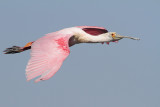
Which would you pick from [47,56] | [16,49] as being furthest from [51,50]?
[16,49]

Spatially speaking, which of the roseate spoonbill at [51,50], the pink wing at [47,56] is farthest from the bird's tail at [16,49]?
the pink wing at [47,56]

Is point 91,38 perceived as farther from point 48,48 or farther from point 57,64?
point 57,64

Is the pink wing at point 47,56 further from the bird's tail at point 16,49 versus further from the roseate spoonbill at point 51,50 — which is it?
the bird's tail at point 16,49

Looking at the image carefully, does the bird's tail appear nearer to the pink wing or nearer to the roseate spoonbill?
the roseate spoonbill

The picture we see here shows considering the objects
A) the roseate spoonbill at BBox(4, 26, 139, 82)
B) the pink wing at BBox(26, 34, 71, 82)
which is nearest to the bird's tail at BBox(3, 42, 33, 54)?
the roseate spoonbill at BBox(4, 26, 139, 82)

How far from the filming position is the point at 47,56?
25.0 ft

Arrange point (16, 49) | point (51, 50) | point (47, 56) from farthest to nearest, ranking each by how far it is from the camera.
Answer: point (16, 49), point (51, 50), point (47, 56)

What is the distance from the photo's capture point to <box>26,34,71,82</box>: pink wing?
6.82m

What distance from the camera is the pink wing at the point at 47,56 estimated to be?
682 centimetres

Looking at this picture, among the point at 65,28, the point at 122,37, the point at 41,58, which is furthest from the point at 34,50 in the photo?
the point at 122,37

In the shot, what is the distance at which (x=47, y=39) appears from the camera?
8625 mm

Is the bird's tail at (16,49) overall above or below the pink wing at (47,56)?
below

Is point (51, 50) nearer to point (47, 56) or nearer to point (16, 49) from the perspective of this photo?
point (47, 56)

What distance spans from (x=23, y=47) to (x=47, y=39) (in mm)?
2721
